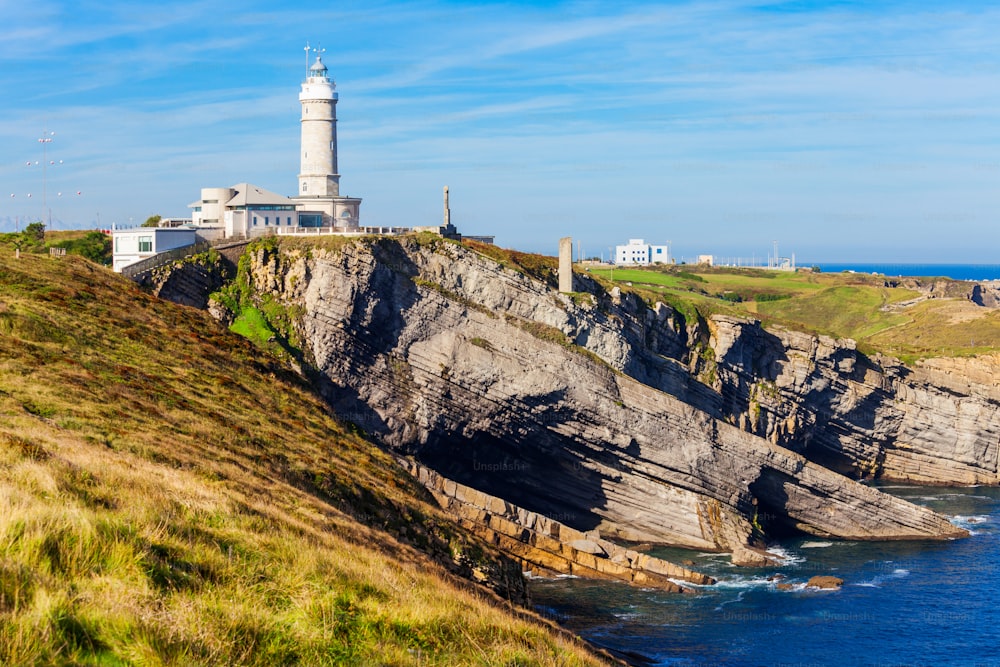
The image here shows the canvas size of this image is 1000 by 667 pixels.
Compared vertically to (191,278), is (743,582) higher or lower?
lower

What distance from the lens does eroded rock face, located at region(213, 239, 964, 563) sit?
67.1 meters

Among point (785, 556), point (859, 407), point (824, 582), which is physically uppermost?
point (859, 407)

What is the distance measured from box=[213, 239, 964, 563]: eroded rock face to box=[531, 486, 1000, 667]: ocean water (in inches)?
174

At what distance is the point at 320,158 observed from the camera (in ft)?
269

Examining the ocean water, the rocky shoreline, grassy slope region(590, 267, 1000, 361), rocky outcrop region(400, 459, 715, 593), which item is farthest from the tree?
grassy slope region(590, 267, 1000, 361)

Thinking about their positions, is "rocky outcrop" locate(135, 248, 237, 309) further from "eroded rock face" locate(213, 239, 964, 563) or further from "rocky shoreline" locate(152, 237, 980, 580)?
"eroded rock face" locate(213, 239, 964, 563)

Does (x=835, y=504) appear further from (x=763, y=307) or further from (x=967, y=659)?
(x=763, y=307)

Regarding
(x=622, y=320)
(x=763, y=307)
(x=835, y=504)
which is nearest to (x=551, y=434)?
(x=622, y=320)

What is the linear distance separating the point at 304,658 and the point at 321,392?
177ft

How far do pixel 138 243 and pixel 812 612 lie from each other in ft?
162

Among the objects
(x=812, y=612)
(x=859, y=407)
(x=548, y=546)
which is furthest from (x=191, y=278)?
(x=859, y=407)

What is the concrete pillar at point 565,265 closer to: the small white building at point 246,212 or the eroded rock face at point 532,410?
the eroded rock face at point 532,410

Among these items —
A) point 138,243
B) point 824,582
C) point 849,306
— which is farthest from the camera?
point 849,306

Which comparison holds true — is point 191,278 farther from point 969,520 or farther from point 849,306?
point 849,306
